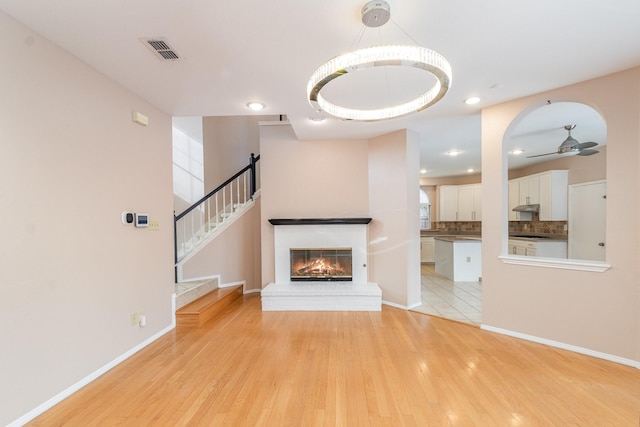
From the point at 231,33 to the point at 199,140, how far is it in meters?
4.07

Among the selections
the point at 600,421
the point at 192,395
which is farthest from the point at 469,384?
the point at 192,395

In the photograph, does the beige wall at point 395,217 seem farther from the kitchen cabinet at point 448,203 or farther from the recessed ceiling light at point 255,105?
the kitchen cabinet at point 448,203

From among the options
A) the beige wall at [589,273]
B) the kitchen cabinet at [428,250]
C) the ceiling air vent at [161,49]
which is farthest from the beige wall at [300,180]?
the kitchen cabinet at [428,250]

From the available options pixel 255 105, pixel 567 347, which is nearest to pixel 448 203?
pixel 567 347

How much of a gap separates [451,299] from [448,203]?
14.0ft

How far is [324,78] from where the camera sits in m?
1.47

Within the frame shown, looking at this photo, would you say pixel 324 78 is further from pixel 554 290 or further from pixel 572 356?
pixel 572 356

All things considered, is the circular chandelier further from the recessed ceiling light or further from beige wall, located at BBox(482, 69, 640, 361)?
beige wall, located at BBox(482, 69, 640, 361)

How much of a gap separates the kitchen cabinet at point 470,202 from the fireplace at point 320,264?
500 centimetres

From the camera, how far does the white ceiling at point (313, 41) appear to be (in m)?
1.64

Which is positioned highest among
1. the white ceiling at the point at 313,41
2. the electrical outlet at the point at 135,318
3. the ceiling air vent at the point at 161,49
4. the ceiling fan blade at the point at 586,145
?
the white ceiling at the point at 313,41

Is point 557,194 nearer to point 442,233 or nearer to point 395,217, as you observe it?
point 442,233

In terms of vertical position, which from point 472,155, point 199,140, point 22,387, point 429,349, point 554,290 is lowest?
point 429,349

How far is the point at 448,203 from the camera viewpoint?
7.82 m
